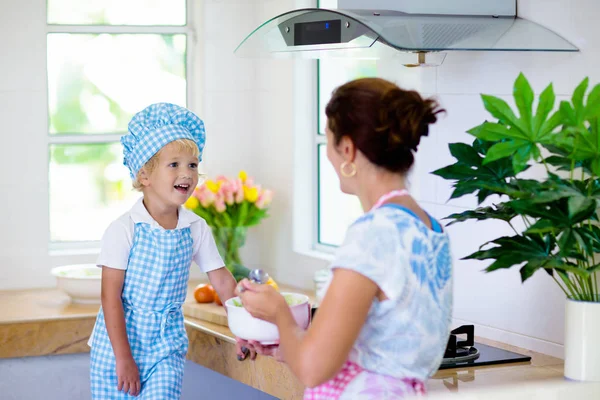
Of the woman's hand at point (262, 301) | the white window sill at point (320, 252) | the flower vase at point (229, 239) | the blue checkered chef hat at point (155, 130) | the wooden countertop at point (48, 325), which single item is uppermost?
the blue checkered chef hat at point (155, 130)

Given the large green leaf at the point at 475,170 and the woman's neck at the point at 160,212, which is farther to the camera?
the woman's neck at the point at 160,212

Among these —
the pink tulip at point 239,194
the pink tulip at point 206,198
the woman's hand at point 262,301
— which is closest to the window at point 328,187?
the pink tulip at point 239,194

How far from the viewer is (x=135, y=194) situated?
3688 millimetres

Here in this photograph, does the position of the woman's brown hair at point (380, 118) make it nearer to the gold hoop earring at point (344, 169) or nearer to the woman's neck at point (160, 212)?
the gold hoop earring at point (344, 169)

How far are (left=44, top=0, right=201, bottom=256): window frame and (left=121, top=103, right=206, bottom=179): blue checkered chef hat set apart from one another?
53.5 inches

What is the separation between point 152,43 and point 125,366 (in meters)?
1.88

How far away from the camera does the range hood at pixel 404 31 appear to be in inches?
79.0

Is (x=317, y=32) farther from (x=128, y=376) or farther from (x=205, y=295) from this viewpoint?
(x=205, y=295)

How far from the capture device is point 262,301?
59.2 inches

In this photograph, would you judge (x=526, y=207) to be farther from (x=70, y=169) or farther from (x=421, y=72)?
(x=70, y=169)

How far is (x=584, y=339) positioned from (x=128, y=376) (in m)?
1.04

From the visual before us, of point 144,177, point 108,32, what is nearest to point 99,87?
point 108,32

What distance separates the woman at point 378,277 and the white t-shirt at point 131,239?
761mm

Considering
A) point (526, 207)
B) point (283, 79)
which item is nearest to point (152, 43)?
point (283, 79)
